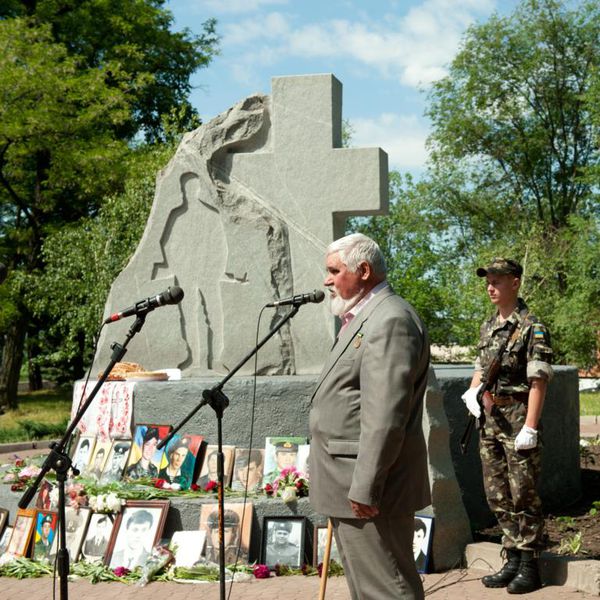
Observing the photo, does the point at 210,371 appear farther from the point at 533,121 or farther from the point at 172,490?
the point at 533,121

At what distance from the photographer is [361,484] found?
150 inches

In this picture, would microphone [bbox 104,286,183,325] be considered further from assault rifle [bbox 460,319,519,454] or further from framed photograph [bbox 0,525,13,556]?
framed photograph [bbox 0,525,13,556]

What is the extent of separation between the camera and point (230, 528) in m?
7.00

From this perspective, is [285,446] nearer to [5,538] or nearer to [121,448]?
[121,448]

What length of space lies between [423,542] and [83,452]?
329 centimetres

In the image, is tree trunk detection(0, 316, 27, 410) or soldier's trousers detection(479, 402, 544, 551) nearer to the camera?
soldier's trousers detection(479, 402, 544, 551)

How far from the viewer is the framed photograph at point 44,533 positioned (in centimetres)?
720

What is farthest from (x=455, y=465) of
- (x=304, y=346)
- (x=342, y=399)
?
(x=342, y=399)

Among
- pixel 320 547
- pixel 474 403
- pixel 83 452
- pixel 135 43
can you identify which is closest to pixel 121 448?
pixel 83 452

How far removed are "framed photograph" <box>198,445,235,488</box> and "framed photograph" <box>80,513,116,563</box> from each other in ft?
2.66

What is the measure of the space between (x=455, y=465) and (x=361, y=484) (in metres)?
4.29

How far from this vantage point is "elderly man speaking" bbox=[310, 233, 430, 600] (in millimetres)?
3820

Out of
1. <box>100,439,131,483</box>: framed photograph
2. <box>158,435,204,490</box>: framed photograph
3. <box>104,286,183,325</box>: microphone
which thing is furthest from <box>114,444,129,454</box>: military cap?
<box>104,286,183,325</box>: microphone

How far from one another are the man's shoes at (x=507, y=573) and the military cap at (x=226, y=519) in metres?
1.91
